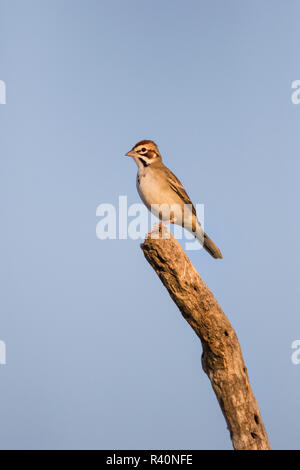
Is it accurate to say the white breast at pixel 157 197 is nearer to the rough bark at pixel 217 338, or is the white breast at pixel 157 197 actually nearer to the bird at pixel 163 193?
the bird at pixel 163 193

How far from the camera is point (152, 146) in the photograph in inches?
428

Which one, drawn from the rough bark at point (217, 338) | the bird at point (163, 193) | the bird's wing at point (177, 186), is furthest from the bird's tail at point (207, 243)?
the rough bark at point (217, 338)

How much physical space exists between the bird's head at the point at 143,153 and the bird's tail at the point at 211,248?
2.00 metres

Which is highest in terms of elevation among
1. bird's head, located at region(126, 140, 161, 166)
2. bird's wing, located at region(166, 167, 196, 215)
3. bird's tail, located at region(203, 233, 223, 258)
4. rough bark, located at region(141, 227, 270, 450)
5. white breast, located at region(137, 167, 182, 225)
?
bird's head, located at region(126, 140, 161, 166)

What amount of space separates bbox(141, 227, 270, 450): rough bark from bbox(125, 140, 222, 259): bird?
2.03 meters

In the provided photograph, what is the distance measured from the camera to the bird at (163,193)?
10203 mm

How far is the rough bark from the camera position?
8078 mm

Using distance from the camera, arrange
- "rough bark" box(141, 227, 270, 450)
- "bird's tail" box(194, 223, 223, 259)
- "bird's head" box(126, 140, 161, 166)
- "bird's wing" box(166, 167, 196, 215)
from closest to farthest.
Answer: "rough bark" box(141, 227, 270, 450)
"bird's wing" box(166, 167, 196, 215)
"bird's tail" box(194, 223, 223, 259)
"bird's head" box(126, 140, 161, 166)

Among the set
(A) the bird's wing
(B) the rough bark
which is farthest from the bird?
(B) the rough bark

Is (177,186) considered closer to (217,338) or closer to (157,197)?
(157,197)

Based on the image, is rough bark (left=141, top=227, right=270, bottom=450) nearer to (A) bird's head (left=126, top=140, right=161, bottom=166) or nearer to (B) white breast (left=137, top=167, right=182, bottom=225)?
(B) white breast (left=137, top=167, right=182, bottom=225)

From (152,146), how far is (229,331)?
448 centimetres

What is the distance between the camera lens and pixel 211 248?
1059 cm
